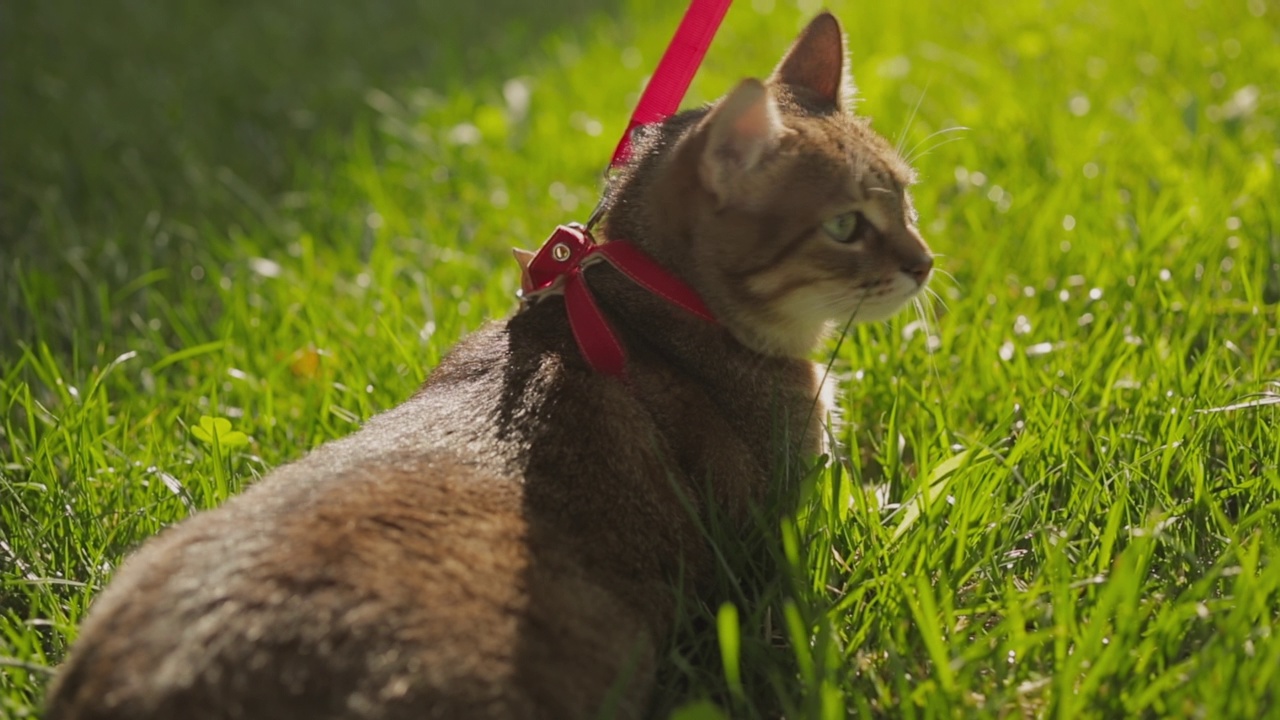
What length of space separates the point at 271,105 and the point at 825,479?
393cm

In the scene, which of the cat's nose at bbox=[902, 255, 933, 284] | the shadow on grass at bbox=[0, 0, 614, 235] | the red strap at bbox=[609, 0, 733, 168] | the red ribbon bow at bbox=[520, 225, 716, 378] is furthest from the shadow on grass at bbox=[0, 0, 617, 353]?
the cat's nose at bbox=[902, 255, 933, 284]

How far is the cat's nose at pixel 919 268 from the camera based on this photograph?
224cm

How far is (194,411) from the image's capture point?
8.88 ft

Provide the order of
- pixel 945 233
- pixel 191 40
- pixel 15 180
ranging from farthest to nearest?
pixel 191 40
pixel 15 180
pixel 945 233

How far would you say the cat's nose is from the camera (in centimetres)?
224

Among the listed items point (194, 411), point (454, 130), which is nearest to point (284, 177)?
point (454, 130)

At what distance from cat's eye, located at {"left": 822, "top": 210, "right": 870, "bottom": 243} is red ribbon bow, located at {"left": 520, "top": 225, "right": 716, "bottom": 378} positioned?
0.93 ft

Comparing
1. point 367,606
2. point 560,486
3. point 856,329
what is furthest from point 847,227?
point 367,606

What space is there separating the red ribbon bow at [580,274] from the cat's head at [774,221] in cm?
A: 4

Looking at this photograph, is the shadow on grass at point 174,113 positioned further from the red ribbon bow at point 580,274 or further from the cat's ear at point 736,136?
the cat's ear at point 736,136

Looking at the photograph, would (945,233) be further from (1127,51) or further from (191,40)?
(191,40)

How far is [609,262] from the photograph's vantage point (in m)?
2.16

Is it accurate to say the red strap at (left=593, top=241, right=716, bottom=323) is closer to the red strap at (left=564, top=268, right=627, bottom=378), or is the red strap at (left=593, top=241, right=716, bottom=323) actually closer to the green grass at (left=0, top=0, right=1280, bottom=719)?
the red strap at (left=564, top=268, right=627, bottom=378)

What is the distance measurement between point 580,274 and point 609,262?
0.07m
